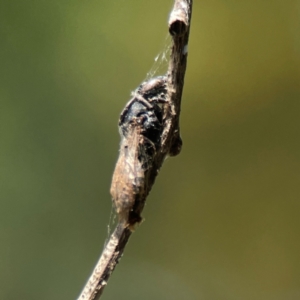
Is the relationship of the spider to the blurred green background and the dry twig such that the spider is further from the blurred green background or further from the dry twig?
the blurred green background

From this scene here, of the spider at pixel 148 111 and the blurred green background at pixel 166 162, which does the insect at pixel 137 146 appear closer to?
the spider at pixel 148 111

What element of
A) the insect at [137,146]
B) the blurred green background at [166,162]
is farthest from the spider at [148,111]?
the blurred green background at [166,162]

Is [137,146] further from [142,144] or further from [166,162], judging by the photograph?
[166,162]

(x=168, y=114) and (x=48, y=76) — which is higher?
(x=48, y=76)

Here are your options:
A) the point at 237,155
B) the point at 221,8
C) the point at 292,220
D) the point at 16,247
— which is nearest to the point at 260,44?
the point at 221,8

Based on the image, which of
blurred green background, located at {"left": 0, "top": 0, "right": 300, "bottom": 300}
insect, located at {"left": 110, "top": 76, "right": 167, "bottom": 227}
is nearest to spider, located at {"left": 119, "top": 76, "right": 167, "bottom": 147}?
insect, located at {"left": 110, "top": 76, "right": 167, "bottom": 227}

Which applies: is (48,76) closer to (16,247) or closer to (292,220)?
(16,247)

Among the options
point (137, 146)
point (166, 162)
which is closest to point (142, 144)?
point (137, 146)
